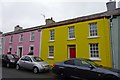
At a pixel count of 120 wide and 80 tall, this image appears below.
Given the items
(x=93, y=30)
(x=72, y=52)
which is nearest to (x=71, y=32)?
(x=72, y=52)

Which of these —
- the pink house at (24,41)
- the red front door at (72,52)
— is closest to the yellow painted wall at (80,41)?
the red front door at (72,52)

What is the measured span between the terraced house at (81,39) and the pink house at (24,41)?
132 cm

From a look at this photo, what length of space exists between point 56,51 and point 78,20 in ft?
15.0

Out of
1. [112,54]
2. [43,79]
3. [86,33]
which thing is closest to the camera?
[43,79]

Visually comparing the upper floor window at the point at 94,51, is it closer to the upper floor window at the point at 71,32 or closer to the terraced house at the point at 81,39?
the terraced house at the point at 81,39

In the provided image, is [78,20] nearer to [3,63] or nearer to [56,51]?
[56,51]

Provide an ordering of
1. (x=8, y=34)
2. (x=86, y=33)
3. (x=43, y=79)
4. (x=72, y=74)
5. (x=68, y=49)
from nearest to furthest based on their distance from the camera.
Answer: (x=72, y=74) → (x=43, y=79) → (x=86, y=33) → (x=68, y=49) → (x=8, y=34)

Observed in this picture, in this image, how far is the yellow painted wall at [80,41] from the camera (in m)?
15.6


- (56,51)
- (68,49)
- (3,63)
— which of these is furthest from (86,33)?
(3,63)

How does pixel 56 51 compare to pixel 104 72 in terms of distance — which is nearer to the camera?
pixel 104 72

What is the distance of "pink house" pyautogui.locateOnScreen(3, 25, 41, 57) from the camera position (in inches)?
895

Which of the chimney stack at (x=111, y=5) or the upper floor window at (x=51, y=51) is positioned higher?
the chimney stack at (x=111, y=5)

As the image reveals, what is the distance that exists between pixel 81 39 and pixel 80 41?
239mm

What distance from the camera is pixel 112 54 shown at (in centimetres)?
1524
